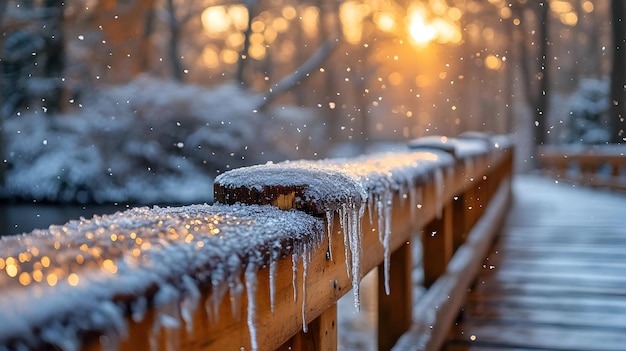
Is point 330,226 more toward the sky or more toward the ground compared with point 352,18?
more toward the ground

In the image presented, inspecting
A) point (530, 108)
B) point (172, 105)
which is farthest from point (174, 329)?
point (530, 108)

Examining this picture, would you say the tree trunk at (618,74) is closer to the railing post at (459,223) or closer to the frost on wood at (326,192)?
the railing post at (459,223)

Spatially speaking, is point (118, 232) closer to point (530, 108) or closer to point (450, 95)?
point (530, 108)

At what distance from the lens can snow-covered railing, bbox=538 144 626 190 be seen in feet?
40.9

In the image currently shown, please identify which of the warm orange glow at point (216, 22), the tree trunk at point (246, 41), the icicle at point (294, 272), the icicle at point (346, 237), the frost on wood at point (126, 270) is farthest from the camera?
the warm orange glow at point (216, 22)

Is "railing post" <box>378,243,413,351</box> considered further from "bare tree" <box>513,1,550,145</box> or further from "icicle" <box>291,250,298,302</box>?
"bare tree" <box>513,1,550,145</box>

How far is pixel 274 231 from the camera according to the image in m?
1.13

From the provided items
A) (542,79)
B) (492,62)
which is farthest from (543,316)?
(492,62)

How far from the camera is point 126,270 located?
2.55 ft

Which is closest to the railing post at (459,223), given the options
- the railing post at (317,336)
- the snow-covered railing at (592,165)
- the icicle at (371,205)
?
the icicle at (371,205)

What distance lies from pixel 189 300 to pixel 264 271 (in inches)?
10.9

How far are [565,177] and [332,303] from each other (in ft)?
54.1

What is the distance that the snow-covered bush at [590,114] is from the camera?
69.3 feet

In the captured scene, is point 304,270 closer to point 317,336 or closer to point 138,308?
point 317,336
